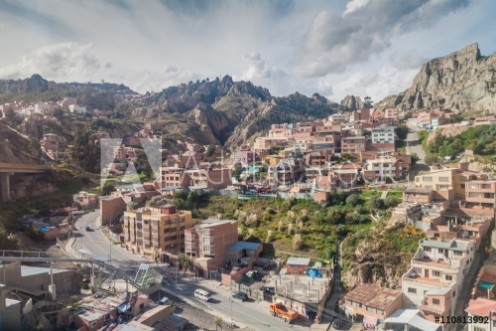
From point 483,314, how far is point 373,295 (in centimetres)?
451

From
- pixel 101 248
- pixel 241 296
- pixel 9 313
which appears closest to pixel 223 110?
pixel 101 248

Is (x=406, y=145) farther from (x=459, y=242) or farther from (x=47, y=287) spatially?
(x=47, y=287)

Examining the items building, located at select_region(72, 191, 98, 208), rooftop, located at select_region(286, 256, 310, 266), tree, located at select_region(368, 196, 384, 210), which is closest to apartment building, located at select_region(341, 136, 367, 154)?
tree, located at select_region(368, 196, 384, 210)

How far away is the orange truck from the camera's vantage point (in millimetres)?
18047

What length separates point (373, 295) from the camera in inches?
715

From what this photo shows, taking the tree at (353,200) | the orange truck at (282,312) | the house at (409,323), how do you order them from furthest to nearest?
the tree at (353,200), the orange truck at (282,312), the house at (409,323)

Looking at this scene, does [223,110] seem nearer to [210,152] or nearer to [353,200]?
[210,152]

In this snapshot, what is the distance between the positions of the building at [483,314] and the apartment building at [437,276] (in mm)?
1110

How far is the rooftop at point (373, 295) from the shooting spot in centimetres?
1734

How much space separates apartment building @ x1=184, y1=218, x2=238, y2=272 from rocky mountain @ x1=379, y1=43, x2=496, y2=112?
49.0 m

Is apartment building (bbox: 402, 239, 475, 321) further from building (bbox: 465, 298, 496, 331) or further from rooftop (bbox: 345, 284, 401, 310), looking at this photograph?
building (bbox: 465, 298, 496, 331)

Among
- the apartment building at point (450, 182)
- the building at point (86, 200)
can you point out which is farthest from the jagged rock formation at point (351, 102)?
the apartment building at point (450, 182)

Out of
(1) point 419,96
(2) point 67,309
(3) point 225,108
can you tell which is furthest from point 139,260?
(3) point 225,108

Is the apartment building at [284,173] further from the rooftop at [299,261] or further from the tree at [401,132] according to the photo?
the tree at [401,132]
